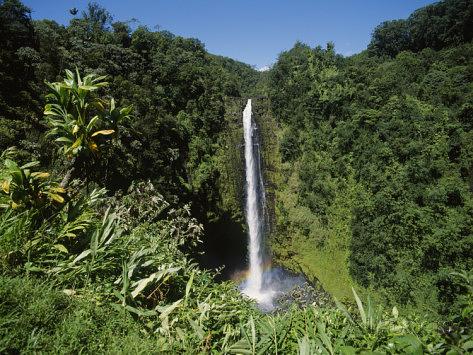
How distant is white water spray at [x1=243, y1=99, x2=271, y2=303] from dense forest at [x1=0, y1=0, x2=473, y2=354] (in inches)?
43.3

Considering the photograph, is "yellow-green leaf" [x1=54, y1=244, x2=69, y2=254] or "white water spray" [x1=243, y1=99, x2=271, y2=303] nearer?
"yellow-green leaf" [x1=54, y1=244, x2=69, y2=254]

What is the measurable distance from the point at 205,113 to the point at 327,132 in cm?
879

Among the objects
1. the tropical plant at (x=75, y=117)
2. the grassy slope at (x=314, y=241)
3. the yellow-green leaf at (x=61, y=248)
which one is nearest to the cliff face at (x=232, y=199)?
the grassy slope at (x=314, y=241)

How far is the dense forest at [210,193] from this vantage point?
2172mm

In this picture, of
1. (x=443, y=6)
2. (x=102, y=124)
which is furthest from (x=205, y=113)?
(x=443, y=6)

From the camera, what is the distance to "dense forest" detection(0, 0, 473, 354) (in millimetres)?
2172

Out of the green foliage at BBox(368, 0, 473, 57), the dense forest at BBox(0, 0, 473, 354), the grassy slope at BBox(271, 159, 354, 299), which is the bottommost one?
the grassy slope at BBox(271, 159, 354, 299)

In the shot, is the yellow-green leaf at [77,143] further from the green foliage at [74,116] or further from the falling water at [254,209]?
the falling water at [254,209]

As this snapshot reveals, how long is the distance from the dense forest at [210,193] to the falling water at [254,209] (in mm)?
1109

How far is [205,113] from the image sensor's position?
2195 centimetres

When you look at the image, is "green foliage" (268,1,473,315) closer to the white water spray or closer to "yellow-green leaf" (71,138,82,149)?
the white water spray

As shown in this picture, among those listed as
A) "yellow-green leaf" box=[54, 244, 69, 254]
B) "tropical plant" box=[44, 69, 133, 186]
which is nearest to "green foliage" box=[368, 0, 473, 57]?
"tropical plant" box=[44, 69, 133, 186]

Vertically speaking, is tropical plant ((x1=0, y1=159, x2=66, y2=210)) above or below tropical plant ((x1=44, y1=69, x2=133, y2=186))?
below

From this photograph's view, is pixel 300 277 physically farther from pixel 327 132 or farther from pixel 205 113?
pixel 205 113
